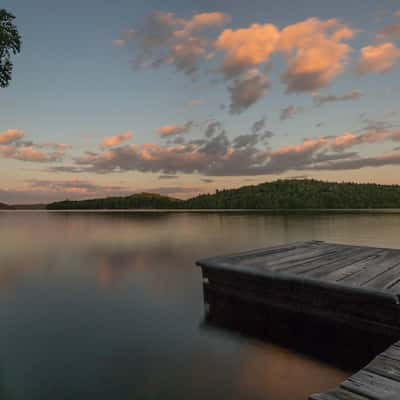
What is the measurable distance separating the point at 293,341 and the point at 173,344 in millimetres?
3007

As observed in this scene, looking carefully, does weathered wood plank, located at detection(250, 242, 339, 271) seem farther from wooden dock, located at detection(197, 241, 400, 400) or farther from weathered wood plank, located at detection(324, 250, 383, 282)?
weathered wood plank, located at detection(324, 250, 383, 282)

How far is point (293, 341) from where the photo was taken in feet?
24.2

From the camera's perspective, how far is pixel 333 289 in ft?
23.8

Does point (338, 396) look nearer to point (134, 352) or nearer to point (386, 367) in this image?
point (386, 367)

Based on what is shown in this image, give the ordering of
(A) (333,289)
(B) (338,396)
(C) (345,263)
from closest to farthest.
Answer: (B) (338,396), (A) (333,289), (C) (345,263)

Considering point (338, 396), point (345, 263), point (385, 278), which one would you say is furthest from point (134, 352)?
point (345, 263)

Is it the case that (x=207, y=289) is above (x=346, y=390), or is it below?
below

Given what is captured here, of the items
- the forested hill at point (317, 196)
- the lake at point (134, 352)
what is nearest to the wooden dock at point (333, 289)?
the lake at point (134, 352)

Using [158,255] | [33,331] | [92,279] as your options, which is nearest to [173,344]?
[33,331]

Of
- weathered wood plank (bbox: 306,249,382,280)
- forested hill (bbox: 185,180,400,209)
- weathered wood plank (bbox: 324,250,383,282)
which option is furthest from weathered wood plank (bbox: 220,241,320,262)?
forested hill (bbox: 185,180,400,209)

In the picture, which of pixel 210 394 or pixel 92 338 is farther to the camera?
pixel 92 338

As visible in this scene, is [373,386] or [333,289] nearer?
[373,386]

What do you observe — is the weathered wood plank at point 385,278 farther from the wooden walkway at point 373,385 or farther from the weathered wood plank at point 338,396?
the weathered wood plank at point 338,396

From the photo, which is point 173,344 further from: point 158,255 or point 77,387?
point 158,255
